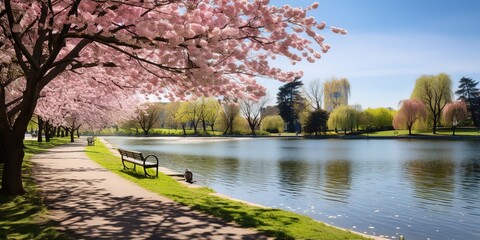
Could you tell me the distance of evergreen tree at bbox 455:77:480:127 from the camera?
92.3 m

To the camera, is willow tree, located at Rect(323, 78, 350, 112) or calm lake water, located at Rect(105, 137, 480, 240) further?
willow tree, located at Rect(323, 78, 350, 112)

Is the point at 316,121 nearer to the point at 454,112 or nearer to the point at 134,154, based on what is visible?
the point at 454,112

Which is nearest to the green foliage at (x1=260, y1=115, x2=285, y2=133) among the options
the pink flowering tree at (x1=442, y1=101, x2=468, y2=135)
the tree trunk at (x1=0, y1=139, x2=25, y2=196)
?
the pink flowering tree at (x1=442, y1=101, x2=468, y2=135)

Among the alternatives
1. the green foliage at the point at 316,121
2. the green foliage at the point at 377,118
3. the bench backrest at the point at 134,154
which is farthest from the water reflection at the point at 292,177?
the green foliage at the point at 377,118

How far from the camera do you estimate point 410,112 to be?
77375 mm

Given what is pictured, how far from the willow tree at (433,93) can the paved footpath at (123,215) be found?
2989 inches

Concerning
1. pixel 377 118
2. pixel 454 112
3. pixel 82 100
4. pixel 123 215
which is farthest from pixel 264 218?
pixel 377 118

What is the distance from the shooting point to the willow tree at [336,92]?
339ft

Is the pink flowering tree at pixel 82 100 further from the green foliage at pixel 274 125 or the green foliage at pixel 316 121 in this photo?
the green foliage at pixel 274 125

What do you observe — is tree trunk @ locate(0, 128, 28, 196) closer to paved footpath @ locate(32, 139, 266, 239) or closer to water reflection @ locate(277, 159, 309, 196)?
paved footpath @ locate(32, 139, 266, 239)

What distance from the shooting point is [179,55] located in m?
8.69

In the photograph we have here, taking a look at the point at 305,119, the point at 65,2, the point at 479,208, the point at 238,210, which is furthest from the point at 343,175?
the point at 305,119

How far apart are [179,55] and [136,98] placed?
1038 inches

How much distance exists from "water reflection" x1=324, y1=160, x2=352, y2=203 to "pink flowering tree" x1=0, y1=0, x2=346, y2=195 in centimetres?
679
